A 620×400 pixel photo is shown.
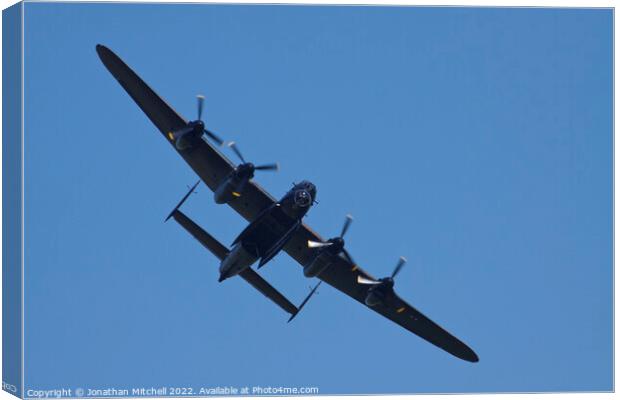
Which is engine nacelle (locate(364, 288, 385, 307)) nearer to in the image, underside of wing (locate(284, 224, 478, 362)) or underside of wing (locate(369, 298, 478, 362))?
underside of wing (locate(284, 224, 478, 362))

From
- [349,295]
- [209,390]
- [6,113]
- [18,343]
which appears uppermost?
[349,295]

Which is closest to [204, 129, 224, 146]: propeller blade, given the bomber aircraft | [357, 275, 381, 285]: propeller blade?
the bomber aircraft

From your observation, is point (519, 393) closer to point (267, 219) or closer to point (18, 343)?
point (267, 219)

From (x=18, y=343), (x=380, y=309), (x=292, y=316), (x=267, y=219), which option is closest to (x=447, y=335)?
(x=380, y=309)

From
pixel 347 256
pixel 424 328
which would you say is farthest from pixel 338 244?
pixel 424 328

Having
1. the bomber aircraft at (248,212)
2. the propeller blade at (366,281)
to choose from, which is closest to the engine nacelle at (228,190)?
the bomber aircraft at (248,212)

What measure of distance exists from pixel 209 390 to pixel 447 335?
14.2m

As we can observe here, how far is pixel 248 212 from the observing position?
40438mm

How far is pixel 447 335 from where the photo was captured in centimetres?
4459

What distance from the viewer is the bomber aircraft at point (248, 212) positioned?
37.1 metres

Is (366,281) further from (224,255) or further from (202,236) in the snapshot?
(202,236)

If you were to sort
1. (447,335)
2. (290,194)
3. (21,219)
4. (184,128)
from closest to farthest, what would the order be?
(21,219) → (290,194) → (184,128) → (447,335)

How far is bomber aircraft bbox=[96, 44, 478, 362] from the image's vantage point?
3712 centimetres

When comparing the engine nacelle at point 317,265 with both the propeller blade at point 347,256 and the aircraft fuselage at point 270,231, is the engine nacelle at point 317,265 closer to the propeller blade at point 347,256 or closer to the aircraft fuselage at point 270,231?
the propeller blade at point 347,256
